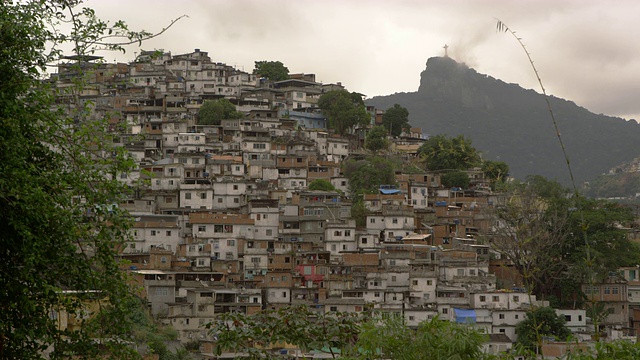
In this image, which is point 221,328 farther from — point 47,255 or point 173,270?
point 173,270

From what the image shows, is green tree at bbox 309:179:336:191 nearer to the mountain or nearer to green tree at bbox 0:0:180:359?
green tree at bbox 0:0:180:359

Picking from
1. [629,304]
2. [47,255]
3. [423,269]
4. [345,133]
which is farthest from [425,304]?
[47,255]

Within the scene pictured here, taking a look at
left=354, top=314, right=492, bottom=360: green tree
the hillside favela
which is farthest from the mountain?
left=354, top=314, right=492, bottom=360: green tree

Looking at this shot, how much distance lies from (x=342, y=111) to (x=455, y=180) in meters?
8.37

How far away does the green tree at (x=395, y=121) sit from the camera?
60438 mm

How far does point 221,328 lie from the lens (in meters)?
10.8

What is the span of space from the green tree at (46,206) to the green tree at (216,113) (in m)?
41.8

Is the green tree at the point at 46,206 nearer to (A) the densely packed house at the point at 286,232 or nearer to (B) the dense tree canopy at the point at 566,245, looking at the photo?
(A) the densely packed house at the point at 286,232

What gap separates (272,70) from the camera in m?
65.7

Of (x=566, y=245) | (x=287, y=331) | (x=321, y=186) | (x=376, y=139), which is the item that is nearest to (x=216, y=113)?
(x=376, y=139)

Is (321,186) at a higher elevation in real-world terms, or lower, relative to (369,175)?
lower

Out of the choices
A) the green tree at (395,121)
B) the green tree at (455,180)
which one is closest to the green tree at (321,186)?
the green tree at (455,180)

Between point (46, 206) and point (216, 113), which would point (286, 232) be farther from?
point (46, 206)

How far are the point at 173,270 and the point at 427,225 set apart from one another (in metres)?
13.2
